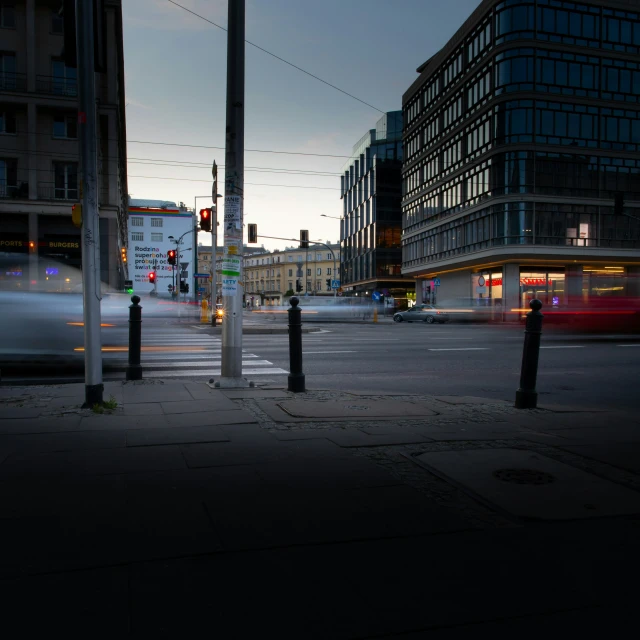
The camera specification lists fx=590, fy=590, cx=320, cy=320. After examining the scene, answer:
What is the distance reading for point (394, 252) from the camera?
72.7m

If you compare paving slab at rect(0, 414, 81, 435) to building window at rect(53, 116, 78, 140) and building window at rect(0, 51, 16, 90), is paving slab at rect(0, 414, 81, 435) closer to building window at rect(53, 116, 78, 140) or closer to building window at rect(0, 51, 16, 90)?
building window at rect(53, 116, 78, 140)

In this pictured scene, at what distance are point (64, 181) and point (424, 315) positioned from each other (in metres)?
23.9

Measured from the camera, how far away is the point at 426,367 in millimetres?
11922

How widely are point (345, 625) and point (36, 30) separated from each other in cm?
3856

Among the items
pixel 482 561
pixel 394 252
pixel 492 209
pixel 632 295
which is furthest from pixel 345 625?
pixel 394 252

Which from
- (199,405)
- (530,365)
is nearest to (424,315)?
(530,365)

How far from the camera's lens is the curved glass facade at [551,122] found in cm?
3991

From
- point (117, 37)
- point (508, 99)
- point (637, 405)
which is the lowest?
point (637, 405)

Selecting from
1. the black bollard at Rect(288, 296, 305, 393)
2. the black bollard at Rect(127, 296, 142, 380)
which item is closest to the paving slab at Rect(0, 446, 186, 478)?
the black bollard at Rect(288, 296, 305, 393)

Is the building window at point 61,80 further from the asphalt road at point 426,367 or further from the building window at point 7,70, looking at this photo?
the asphalt road at point 426,367

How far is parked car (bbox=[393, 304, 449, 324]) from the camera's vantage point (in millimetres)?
38938

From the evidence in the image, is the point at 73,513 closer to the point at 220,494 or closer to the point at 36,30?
the point at 220,494

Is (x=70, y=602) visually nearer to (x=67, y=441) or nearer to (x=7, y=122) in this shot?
(x=67, y=441)

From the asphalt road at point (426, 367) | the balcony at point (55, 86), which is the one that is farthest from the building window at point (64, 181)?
the asphalt road at point (426, 367)
